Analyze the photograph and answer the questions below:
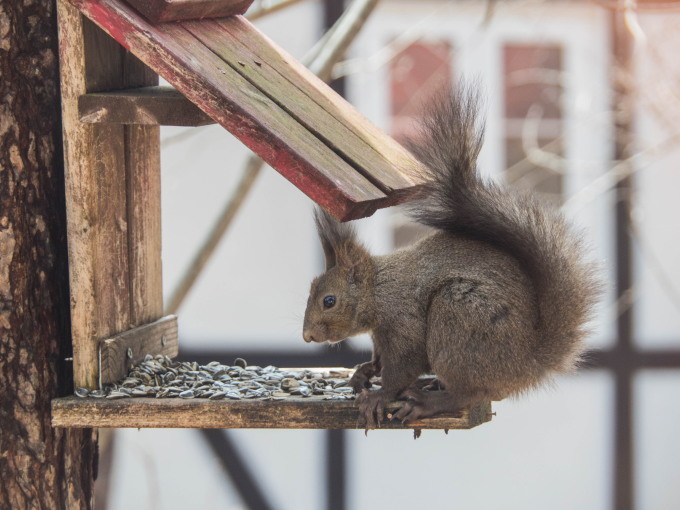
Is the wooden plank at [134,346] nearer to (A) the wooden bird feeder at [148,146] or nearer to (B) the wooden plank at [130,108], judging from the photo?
(A) the wooden bird feeder at [148,146]

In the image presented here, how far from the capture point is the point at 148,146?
222cm

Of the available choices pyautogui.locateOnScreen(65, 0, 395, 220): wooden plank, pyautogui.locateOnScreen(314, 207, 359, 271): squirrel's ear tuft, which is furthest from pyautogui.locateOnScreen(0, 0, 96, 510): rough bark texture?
pyautogui.locateOnScreen(314, 207, 359, 271): squirrel's ear tuft

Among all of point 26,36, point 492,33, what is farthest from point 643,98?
point 26,36

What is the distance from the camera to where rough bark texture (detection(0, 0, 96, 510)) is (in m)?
1.98

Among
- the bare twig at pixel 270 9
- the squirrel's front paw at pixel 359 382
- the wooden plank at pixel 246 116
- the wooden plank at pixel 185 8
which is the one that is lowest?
the squirrel's front paw at pixel 359 382

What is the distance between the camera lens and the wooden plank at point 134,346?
203 centimetres

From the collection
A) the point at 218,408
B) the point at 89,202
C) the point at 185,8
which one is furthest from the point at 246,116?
the point at 218,408

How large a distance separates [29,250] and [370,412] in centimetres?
70

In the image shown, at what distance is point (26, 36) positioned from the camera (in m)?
2.00

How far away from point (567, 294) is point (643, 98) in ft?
6.78

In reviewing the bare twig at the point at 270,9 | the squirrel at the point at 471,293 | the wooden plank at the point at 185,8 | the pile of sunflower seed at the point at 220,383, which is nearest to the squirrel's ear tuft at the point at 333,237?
the squirrel at the point at 471,293

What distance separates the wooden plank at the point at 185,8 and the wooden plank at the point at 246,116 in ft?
0.06

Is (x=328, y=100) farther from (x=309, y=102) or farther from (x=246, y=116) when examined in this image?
(x=246, y=116)

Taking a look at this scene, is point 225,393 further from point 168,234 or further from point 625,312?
point 625,312
